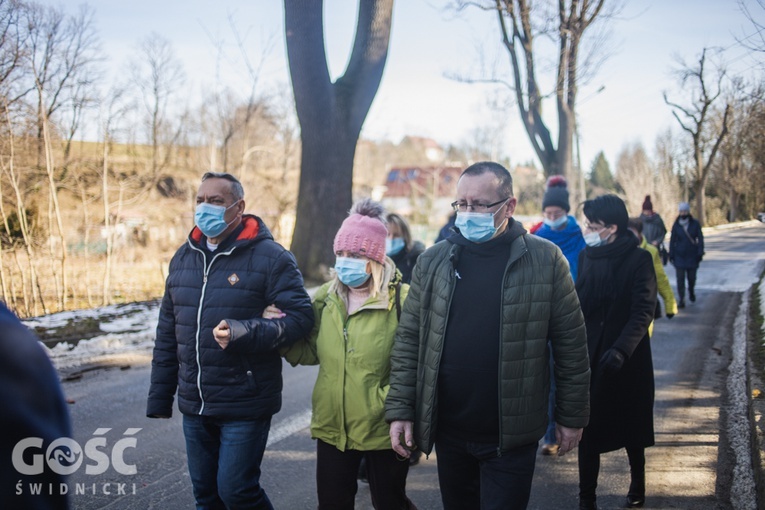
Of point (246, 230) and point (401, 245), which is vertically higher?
point (246, 230)

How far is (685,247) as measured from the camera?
1179 cm

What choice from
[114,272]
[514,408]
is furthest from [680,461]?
[114,272]

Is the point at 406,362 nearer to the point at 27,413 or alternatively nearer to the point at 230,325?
the point at 230,325

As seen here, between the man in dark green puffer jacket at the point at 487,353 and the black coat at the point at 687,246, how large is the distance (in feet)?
33.6

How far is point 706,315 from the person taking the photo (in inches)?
434

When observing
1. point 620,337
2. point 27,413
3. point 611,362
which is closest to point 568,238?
point 620,337

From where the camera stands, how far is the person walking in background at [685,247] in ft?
38.4

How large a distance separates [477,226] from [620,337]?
165 cm

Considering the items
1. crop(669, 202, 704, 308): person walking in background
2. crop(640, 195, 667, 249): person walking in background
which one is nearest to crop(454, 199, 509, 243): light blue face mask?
crop(669, 202, 704, 308): person walking in background

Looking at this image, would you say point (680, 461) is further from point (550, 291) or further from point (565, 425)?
point (550, 291)

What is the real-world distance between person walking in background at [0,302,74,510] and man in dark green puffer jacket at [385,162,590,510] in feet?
5.90

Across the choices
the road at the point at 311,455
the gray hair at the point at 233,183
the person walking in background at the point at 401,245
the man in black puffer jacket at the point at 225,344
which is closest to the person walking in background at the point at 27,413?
the man in black puffer jacket at the point at 225,344

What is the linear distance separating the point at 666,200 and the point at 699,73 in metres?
24.6

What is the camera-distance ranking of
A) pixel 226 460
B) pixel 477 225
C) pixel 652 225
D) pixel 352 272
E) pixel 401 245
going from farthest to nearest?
pixel 652 225 < pixel 401 245 < pixel 352 272 < pixel 226 460 < pixel 477 225
